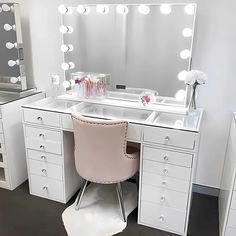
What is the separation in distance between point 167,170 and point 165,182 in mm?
90

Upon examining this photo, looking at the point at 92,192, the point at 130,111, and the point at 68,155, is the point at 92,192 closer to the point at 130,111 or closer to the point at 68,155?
the point at 68,155

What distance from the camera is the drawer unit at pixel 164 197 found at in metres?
1.75

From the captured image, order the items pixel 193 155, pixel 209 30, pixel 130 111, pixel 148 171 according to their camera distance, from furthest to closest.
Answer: pixel 130 111 → pixel 209 30 → pixel 148 171 → pixel 193 155

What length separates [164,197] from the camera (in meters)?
1.79

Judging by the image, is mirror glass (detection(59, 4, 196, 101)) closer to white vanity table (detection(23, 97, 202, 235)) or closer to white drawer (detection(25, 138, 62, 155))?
white vanity table (detection(23, 97, 202, 235))

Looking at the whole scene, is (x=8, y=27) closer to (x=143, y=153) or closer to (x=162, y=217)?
(x=143, y=153)

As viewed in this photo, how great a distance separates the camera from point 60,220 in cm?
194

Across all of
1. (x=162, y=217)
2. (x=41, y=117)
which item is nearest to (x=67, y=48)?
(x=41, y=117)

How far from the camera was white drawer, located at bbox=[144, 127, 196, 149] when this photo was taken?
162cm

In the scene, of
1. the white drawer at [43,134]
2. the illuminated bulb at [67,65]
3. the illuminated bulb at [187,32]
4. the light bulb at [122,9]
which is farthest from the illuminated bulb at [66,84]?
the illuminated bulb at [187,32]

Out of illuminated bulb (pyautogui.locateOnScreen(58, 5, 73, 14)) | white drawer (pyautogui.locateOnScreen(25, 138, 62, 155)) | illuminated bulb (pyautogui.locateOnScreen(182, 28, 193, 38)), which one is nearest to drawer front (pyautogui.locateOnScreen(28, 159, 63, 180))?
white drawer (pyautogui.locateOnScreen(25, 138, 62, 155))

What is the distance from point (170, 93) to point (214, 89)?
1.10ft

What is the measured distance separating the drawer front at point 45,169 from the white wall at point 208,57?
32.2 inches

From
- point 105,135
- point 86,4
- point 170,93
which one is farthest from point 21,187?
point 86,4
